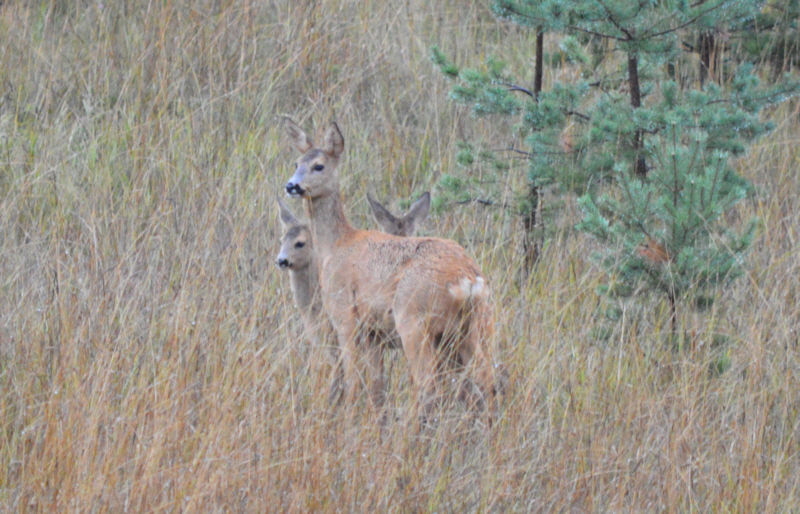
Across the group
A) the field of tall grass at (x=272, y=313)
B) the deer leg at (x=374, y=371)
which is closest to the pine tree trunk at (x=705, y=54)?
the field of tall grass at (x=272, y=313)

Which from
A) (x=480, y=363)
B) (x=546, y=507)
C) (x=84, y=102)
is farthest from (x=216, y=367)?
(x=84, y=102)

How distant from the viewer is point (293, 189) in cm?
678

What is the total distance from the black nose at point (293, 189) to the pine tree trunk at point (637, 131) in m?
1.94

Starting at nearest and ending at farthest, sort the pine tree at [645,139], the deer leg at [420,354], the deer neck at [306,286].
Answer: the deer leg at [420,354]
the pine tree at [645,139]
the deer neck at [306,286]

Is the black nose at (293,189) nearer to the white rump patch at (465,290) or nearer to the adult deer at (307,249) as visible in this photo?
the adult deer at (307,249)

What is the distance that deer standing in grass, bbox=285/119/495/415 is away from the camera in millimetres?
5797

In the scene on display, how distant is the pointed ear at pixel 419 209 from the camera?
7.21m

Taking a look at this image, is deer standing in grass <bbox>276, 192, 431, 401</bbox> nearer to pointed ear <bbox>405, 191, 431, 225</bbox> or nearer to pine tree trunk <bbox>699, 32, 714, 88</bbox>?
pointed ear <bbox>405, 191, 431, 225</bbox>

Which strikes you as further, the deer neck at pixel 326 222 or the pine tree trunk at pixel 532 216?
the pine tree trunk at pixel 532 216

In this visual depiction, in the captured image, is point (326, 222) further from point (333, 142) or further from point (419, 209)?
point (419, 209)

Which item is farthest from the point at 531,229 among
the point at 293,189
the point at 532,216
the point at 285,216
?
the point at 293,189

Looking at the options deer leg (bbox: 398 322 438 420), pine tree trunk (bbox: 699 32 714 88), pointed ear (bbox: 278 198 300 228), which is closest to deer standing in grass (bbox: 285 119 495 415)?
deer leg (bbox: 398 322 438 420)

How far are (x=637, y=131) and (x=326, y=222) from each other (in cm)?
186

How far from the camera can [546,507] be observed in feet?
15.5
